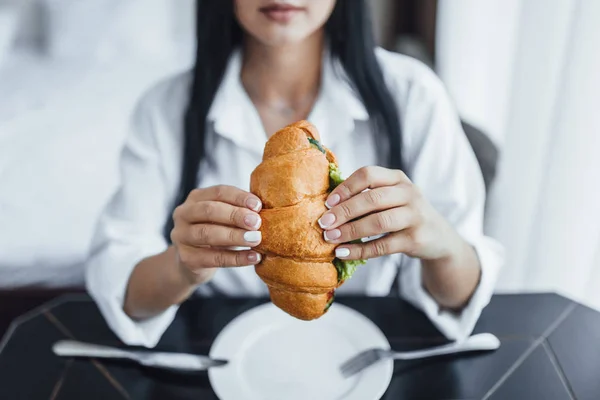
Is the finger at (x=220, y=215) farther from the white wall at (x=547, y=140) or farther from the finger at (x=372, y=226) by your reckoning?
the white wall at (x=547, y=140)

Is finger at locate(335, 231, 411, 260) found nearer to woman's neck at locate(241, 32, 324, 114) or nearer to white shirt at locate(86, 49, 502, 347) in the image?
white shirt at locate(86, 49, 502, 347)

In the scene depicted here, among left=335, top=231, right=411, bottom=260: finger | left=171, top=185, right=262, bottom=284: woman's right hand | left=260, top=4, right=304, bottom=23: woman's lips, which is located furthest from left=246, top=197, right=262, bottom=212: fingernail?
left=260, top=4, right=304, bottom=23: woman's lips

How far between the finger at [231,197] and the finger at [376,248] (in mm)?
109

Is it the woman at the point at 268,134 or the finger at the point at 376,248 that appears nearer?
the finger at the point at 376,248

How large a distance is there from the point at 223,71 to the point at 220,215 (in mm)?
540

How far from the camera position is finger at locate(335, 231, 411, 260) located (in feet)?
2.16

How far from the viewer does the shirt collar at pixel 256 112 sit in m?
1.12

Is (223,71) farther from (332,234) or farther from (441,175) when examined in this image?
(332,234)

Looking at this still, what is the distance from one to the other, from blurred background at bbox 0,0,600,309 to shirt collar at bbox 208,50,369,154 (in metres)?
0.36

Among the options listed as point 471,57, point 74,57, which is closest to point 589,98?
point 471,57

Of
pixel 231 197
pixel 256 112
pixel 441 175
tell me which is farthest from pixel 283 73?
pixel 231 197

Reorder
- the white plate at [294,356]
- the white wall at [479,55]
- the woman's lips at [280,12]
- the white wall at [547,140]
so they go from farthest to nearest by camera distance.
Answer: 1. the white wall at [479,55]
2. the white wall at [547,140]
3. the woman's lips at [280,12]
4. the white plate at [294,356]

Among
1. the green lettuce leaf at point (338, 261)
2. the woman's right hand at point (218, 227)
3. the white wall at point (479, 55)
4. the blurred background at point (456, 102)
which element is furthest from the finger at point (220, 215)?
the white wall at point (479, 55)

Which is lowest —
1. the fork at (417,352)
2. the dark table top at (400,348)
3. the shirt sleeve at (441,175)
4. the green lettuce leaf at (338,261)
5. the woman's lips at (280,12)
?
the dark table top at (400,348)
